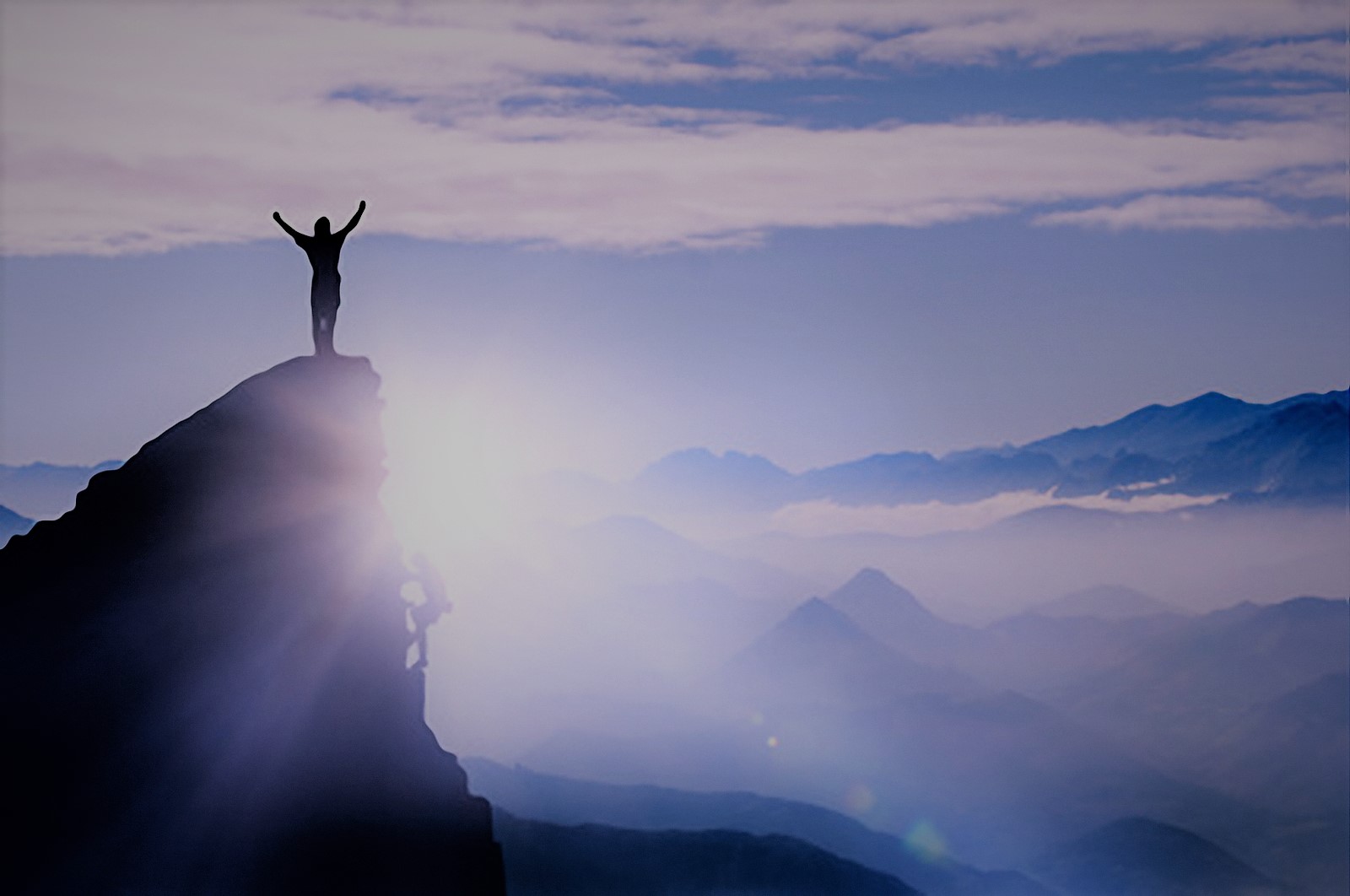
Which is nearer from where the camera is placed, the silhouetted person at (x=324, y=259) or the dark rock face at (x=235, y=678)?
the dark rock face at (x=235, y=678)

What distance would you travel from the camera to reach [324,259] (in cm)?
4356

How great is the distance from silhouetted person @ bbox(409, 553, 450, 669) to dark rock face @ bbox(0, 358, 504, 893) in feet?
1.24

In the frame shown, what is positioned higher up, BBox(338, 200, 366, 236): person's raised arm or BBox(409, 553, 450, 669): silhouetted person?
BBox(338, 200, 366, 236): person's raised arm

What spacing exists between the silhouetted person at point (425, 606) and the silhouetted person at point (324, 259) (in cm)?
686

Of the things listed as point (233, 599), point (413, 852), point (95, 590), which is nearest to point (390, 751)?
point (413, 852)

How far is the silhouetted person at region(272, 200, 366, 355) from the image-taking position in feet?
143

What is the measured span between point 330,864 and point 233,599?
651 centimetres

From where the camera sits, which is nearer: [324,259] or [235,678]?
[235,678]

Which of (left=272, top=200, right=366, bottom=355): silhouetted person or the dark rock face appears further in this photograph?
(left=272, top=200, right=366, bottom=355): silhouetted person

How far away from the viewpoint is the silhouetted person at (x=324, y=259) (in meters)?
43.4

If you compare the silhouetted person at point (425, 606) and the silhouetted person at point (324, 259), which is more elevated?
the silhouetted person at point (324, 259)

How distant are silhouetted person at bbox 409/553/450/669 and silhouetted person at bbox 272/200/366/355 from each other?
6863 millimetres

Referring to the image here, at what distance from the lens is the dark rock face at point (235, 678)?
3700cm

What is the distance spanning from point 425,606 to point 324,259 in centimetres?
911
